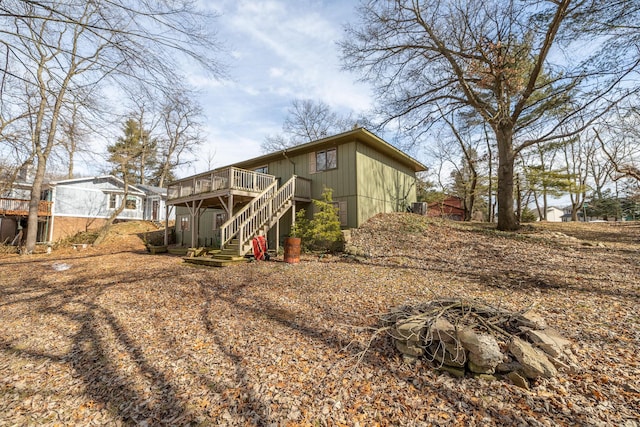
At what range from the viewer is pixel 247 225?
1035 cm

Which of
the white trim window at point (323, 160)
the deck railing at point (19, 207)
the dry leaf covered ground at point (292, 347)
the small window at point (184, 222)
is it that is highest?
the white trim window at point (323, 160)

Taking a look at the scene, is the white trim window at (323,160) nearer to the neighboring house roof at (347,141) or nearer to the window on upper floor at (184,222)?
the neighboring house roof at (347,141)

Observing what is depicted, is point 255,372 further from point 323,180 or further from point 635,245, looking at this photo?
point 635,245

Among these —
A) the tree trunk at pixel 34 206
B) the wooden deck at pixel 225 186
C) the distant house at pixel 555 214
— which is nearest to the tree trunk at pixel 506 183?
the wooden deck at pixel 225 186

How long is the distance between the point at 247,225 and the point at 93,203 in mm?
20501

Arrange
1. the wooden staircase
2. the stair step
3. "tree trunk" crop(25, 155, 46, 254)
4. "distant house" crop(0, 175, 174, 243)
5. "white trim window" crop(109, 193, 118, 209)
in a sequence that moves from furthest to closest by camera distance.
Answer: "white trim window" crop(109, 193, 118, 209) < "distant house" crop(0, 175, 174, 243) < "tree trunk" crop(25, 155, 46, 254) < the wooden staircase < the stair step

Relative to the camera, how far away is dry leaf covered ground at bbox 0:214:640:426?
259cm

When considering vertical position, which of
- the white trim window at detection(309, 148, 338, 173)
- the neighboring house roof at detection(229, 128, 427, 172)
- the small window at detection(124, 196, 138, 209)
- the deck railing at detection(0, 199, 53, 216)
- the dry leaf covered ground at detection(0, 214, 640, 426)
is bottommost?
the dry leaf covered ground at detection(0, 214, 640, 426)

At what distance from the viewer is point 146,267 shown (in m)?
9.74

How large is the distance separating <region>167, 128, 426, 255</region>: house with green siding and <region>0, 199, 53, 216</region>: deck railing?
13.0 meters

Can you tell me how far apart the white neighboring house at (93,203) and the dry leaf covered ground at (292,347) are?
1641 cm

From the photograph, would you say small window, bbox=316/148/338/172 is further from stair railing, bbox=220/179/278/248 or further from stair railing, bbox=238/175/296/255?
stair railing, bbox=220/179/278/248

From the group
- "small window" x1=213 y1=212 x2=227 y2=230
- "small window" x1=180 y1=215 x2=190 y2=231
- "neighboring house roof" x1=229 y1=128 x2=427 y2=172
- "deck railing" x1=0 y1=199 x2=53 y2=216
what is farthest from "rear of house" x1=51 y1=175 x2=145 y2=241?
"neighboring house roof" x1=229 y1=128 x2=427 y2=172

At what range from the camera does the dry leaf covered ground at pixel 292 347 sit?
2588 mm
